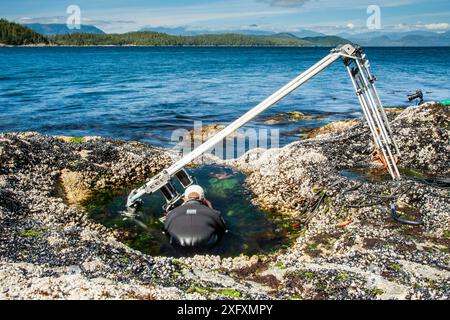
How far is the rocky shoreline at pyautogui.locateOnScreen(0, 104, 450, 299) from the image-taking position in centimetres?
984

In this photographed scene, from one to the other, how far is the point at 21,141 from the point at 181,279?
16229 mm

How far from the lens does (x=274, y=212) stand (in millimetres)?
18625

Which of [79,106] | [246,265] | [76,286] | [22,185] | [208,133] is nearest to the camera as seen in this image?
[76,286]

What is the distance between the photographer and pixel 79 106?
53.7 meters

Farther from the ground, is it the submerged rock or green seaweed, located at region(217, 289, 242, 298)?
the submerged rock

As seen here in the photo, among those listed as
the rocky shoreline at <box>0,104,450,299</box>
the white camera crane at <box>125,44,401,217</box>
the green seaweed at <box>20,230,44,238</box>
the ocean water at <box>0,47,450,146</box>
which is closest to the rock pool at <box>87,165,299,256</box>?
the rocky shoreline at <box>0,104,450,299</box>

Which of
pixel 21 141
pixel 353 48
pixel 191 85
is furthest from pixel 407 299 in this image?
pixel 191 85

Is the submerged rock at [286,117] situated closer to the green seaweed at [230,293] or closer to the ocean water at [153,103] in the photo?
the ocean water at [153,103]

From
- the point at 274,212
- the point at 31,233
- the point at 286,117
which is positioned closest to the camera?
the point at 31,233

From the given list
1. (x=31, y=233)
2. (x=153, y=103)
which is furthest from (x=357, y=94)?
(x=153, y=103)

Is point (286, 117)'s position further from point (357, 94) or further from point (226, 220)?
point (357, 94)

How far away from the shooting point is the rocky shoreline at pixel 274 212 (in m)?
9.84

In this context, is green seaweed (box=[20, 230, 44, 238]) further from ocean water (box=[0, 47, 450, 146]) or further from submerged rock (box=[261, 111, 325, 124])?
submerged rock (box=[261, 111, 325, 124])
